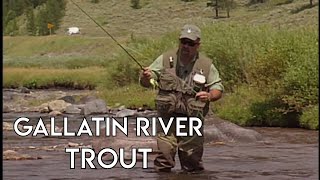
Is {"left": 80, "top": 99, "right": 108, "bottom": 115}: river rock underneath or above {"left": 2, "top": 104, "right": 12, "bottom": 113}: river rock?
above

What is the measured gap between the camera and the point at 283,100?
2145 cm

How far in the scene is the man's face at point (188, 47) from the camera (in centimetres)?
962

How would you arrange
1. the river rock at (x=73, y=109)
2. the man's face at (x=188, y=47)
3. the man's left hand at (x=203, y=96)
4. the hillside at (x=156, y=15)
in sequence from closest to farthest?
the man's left hand at (x=203, y=96)
the man's face at (x=188, y=47)
the river rock at (x=73, y=109)
the hillside at (x=156, y=15)

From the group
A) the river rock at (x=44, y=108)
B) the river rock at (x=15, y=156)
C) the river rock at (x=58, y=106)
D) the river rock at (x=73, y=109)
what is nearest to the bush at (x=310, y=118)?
the river rock at (x=15, y=156)

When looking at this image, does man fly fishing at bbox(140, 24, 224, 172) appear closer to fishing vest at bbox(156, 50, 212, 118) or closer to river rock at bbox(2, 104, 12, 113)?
fishing vest at bbox(156, 50, 212, 118)

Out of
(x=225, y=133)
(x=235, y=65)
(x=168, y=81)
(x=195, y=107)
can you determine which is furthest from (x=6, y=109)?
(x=195, y=107)

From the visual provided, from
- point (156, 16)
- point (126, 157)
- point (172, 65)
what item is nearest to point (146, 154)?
point (126, 157)

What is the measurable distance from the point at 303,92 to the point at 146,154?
960cm

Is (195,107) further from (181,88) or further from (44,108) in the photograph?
(44,108)

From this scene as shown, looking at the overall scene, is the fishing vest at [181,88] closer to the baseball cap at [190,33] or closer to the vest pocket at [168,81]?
the vest pocket at [168,81]

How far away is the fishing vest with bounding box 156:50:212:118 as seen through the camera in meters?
9.73

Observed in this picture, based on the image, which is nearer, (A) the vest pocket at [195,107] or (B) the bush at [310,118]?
(A) the vest pocket at [195,107]

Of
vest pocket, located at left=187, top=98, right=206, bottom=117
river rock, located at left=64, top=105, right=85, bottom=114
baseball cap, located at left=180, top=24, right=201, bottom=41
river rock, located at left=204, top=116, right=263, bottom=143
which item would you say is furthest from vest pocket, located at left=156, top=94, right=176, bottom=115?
river rock, located at left=64, top=105, right=85, bottom=114

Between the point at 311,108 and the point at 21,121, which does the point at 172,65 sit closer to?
the point at 311,108
